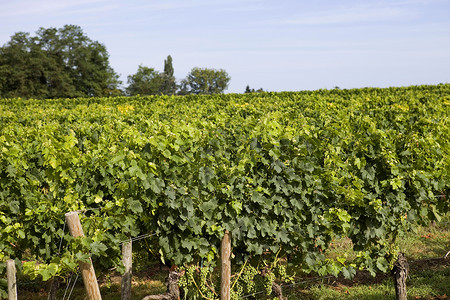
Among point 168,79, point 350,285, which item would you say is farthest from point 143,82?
point 350,285

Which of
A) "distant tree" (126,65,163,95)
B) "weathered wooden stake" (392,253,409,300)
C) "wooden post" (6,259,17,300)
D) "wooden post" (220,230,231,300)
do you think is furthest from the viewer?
"distant tree" (126,65,163,95)

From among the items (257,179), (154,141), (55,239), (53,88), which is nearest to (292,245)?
(257,179)

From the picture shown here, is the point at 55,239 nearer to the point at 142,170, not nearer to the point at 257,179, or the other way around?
the point at 142,170

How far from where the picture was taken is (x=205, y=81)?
13288cm

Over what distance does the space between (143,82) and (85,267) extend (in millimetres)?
95375

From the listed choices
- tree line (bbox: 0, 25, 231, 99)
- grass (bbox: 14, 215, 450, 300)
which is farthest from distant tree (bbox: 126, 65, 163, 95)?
grass (bbox: 14, 215, 450, 300)

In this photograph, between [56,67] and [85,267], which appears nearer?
[85,267]

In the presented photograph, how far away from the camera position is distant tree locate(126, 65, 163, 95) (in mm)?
95375

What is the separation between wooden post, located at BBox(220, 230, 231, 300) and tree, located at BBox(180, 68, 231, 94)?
127 meters

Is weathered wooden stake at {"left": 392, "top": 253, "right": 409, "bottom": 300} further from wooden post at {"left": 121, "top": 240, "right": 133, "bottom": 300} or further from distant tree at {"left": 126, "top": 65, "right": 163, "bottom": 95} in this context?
distant tree at {"left": 126, "top": 65, "right": 163, "bottom": 95}

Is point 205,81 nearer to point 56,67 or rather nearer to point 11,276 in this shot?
point 56,67

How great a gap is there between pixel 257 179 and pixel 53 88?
67464mm

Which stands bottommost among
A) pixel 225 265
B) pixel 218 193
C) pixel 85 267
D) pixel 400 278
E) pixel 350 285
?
pixel 350 285

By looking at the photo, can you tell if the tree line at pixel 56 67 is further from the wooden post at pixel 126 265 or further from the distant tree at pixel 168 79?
the wooden post at pixel 126 265
